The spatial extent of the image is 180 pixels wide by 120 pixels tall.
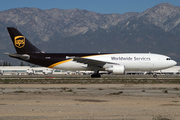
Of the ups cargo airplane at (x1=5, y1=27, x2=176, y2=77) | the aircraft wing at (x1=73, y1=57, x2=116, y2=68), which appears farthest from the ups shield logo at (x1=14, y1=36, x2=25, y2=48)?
the aircraft wing at (x1=73, y1=57, x2=116, y2=68)

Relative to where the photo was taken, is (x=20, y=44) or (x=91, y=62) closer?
(x=91, y=62)

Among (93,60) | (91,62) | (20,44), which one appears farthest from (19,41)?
(93,60)

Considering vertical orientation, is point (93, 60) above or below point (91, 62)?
above

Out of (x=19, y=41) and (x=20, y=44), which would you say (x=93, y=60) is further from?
(x=19, y=41)

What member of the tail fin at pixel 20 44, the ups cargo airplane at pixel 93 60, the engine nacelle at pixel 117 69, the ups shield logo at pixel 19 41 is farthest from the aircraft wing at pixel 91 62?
the ups shield logo at pixel 19 41

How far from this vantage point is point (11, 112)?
1455 centimetres

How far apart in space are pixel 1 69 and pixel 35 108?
157258mm

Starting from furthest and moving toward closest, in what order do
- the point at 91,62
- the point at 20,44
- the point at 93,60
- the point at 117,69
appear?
the point at 20,44 < the point at 91,62 < the point at 93,60 < the point at 117,69

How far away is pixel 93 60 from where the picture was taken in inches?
1971

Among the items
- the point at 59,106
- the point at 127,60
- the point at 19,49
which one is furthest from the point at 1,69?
the point at 59,106

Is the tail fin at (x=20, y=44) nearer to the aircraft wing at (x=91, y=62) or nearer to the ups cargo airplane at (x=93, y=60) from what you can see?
the ups cargo airplane at (x=93, y=60)

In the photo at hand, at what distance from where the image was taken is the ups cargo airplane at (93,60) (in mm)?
51500

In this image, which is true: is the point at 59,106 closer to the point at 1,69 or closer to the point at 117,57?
the point at 117,57

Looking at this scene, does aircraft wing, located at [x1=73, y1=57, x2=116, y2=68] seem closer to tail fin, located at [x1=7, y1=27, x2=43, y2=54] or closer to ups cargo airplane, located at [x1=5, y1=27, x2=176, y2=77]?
ups cargo airplane, located at [x1=5, y1=27, x2=176, y2=77]
